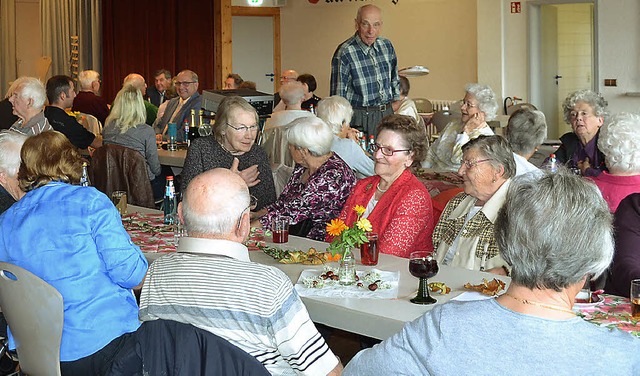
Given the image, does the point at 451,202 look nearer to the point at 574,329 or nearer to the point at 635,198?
the point at 635,198

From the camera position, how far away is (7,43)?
14.5m

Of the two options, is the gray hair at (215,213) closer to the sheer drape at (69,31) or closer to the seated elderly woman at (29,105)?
the seated elderly woman at (29,105)

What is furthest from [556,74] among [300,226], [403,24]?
[300,226]

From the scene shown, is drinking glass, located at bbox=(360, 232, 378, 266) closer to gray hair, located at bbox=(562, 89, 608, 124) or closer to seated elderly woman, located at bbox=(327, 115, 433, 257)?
seated elderly woman, located at bbox=(327, 115, 433, 257)

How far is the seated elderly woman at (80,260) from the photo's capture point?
10.4 ft

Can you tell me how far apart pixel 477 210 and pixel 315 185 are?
43.0 inches

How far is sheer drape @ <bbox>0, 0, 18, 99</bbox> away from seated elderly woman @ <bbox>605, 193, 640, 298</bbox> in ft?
40.9

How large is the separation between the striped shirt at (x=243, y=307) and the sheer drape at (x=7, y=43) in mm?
12714

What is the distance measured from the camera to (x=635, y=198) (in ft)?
11.9

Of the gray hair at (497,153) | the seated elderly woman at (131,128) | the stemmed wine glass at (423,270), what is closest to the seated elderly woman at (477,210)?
the gray hair at (497,153)

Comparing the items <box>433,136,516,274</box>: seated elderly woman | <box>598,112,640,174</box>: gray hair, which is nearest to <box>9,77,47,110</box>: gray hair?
<box>433,136,516,274</box>: seated elderly woman

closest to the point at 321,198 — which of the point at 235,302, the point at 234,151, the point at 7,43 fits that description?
the point at 234,151

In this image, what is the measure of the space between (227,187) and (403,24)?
10.7 metres

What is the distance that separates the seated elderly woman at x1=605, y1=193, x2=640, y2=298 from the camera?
11.5ft
